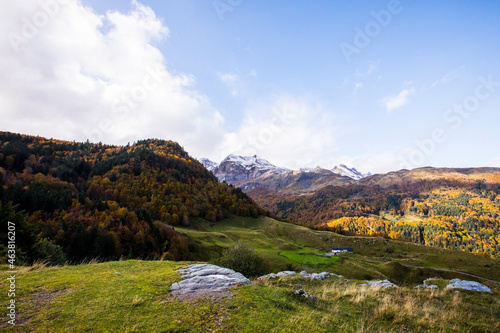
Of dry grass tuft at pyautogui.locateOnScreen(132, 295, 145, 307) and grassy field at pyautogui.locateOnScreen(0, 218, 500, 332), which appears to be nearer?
grassy field at pyautogui.locateOnScreen(0, 218, 500, 332)

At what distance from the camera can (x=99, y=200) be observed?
271ft

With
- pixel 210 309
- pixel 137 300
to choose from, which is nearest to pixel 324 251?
pixel 210 309

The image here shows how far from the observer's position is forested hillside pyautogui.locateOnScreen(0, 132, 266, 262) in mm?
51250

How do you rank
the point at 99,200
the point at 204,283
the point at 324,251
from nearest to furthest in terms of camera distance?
1. the point at 204,283
2. the point at 99,200
3. the point at 324,251

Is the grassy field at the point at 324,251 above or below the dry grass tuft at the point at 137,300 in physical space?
below

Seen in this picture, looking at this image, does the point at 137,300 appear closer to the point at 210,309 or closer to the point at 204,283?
the point at 210,309

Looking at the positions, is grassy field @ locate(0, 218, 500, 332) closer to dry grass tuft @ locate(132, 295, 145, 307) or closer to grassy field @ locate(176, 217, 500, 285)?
dry grass tuft @ locate(132, 295, 145, 307)

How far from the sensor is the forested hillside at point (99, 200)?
5125 cm

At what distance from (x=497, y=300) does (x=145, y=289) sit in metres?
24.0

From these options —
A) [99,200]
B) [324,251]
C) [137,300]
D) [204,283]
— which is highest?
[99,200]

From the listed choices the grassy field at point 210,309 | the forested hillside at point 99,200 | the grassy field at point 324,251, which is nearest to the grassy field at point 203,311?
the grassy field at point 210,309

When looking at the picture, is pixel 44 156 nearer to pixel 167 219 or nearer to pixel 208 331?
pixel 167 219

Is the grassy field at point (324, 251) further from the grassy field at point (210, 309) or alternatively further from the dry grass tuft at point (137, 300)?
the dry grass tuft at point (137, 300)

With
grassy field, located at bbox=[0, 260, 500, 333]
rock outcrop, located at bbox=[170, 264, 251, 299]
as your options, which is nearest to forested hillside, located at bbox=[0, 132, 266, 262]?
grassy field, located at bbox=[0, 260, 500, 333]
